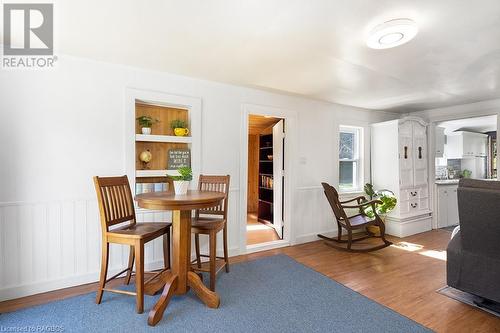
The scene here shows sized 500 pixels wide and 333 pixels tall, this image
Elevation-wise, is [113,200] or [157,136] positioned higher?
[157,136]

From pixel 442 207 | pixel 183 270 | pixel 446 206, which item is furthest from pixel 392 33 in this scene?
pixel 446 206

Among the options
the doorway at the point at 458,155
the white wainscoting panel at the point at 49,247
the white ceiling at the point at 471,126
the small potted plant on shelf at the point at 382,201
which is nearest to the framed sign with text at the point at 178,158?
the white wainscoting panel at the point at 49,247

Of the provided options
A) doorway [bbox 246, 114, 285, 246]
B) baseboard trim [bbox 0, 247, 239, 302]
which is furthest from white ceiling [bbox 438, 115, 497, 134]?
baseboard trim [bbox 0, 247, 239, 302]

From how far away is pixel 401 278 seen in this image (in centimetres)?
271

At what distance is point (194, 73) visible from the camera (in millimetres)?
2969

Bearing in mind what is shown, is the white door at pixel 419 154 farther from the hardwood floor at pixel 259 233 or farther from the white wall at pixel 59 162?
the white wall at pixel 59 162

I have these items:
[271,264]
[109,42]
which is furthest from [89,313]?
[109,42]

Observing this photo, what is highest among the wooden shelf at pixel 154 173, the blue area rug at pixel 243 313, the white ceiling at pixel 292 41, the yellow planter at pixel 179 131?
the white ceiling at pixel 292 41

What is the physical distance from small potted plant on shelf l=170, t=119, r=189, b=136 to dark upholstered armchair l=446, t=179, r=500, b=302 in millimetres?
2871

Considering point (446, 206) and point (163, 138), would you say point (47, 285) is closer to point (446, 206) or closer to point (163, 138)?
point (163, 138)

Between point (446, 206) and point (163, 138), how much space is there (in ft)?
18.1

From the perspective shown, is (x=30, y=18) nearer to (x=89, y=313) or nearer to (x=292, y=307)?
(x=89, y=313)

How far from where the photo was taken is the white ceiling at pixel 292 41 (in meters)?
1.71

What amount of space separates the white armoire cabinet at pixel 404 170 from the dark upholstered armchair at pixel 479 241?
2166mm
